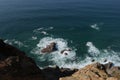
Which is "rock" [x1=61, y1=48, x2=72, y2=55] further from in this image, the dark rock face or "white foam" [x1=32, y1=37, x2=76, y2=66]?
the dark rock face

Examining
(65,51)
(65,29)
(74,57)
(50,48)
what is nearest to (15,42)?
(50,48)

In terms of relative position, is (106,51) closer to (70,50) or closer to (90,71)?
(70,50)

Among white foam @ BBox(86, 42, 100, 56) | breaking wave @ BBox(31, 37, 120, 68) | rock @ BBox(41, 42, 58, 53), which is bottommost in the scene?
breaking wave @ BBox(31, 37, 120, 68)

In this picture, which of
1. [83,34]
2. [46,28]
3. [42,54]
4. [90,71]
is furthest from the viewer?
[46,28]

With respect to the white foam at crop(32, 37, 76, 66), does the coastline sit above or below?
above

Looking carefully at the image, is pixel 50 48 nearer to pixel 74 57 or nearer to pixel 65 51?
pixel 65 51

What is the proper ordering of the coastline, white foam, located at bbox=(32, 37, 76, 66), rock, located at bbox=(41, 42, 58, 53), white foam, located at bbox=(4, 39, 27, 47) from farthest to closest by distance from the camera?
white foam, located at bbox=(4, 39, 27, 47) < rock, located at bbox=(41, 42, 58, 53) < white foam, located at bbox=(32, 37, 76, 66) < the coastline

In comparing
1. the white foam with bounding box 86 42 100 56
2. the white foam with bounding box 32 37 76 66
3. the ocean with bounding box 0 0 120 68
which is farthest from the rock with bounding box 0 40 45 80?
the white foam with bounding box 86 42 100 56

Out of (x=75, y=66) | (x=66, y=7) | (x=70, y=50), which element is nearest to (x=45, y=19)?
(x=66, y=7)

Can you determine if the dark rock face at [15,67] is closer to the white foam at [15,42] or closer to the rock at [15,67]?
the rock at [15,67]
